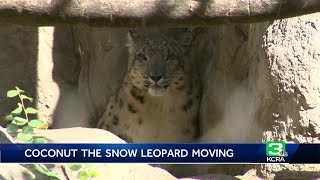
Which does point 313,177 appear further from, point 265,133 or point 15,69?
point 15,69

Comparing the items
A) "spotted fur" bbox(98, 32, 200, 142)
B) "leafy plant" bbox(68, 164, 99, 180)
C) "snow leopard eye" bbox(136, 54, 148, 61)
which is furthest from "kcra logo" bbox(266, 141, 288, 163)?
"snow leopard eye" bbox(136, 54, 148, 61)

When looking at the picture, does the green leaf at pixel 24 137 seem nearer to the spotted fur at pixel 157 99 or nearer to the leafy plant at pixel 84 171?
the leafy plant at pixel 84 171

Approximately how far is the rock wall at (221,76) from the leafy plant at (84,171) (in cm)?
157

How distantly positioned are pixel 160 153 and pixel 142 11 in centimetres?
136

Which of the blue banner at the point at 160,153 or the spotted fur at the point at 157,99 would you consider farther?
the spotted fur at the point at 157,99

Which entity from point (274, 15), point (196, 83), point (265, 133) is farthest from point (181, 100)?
point (274, 15)

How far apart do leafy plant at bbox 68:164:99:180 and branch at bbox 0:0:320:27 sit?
1.12 m

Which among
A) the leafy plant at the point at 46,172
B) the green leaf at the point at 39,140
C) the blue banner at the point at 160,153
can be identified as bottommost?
the leafy plant at the point at 46,172

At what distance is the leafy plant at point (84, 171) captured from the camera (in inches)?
167

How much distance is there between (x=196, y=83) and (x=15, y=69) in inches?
71.9

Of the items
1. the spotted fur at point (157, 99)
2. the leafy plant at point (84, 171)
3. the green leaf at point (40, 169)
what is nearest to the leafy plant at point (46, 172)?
the green leaf at point (40, 169)

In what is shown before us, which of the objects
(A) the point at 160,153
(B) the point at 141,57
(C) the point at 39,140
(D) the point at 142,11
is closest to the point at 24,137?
(C) the point at 39,140

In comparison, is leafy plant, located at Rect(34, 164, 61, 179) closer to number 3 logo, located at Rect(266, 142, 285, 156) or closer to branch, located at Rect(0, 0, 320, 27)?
branch, located at Rect(0, 0, 320, 27)

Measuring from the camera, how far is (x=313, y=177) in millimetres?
5148
